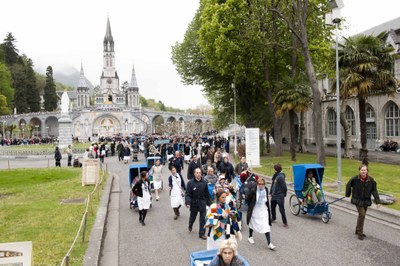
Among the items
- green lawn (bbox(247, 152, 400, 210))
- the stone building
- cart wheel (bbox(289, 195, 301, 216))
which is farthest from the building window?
cart wheel (bbox(289, 195, 301, 216))

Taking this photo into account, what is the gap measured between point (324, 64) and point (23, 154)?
97.8 feet

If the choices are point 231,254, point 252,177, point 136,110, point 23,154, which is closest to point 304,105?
point 252,177

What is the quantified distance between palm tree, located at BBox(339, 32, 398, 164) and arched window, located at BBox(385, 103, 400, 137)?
13.2 meters

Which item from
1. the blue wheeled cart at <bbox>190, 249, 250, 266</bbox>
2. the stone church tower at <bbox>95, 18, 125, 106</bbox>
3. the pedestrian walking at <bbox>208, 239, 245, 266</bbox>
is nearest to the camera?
the pedestrian walking at <bbox>208, 239, 245, 266</bbox>

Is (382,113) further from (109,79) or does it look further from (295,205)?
(109,79)

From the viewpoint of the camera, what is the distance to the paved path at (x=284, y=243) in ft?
24.2

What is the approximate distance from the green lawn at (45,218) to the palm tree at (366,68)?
14.9 metres

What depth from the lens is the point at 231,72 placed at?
27.5 metres

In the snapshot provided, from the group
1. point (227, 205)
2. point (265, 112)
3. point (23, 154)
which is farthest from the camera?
point (23, 154)

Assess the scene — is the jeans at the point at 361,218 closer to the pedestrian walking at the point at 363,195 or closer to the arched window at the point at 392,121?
the pedestrian walking at the point at 363,195

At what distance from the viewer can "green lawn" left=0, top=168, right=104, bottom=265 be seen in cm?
753

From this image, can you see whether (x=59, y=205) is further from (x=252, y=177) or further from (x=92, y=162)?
(x=252, y=177)

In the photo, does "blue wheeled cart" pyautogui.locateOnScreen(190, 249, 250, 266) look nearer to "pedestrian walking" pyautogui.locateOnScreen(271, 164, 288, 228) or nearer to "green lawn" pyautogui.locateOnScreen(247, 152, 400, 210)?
"pedestrian walking" pyautogui.locateOnScreen(271, 164, 288, 228)

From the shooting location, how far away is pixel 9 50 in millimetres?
91688
